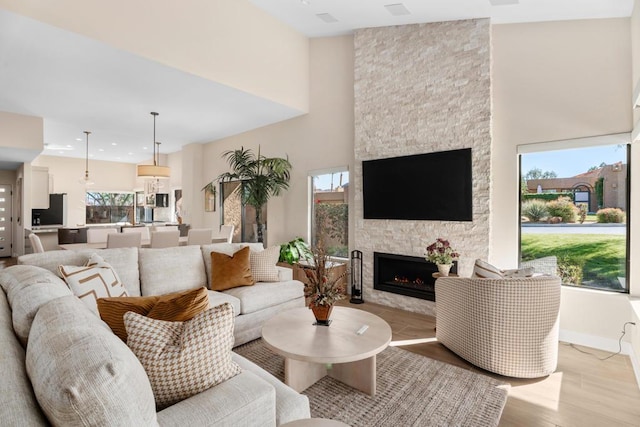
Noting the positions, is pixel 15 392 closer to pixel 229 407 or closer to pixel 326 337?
pixel 229 407

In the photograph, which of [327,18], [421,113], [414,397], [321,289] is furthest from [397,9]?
[414,397]

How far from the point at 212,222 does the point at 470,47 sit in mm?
6418

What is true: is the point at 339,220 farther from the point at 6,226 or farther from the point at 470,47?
the point at 6,226

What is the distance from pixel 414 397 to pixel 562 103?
11.2 ft

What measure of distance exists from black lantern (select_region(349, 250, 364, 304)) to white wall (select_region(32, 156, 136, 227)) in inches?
375

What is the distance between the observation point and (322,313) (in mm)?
2523

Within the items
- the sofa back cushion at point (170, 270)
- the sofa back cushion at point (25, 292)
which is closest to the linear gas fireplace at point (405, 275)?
the sofa back cushion at point (170, 270)

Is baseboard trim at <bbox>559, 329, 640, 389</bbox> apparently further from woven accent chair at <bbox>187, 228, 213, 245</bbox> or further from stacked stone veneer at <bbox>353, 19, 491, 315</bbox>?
woven accent chair at <bbox>187, 228, 213, 245</bbox>

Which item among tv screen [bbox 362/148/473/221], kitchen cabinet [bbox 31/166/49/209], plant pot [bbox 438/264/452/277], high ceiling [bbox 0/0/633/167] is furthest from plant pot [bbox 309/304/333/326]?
kitchen cabinet [bbox 31/166/49/209]

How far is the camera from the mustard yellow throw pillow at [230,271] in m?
3.38

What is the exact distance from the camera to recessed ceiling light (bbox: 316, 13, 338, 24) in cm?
458

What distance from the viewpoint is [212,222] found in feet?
25.9

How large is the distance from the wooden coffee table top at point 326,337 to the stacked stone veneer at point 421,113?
6.47ft

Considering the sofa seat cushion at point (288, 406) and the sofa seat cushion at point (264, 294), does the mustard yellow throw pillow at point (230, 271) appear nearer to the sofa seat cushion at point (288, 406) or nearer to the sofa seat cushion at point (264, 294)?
the sofa seat cushion at point (264, 294)
